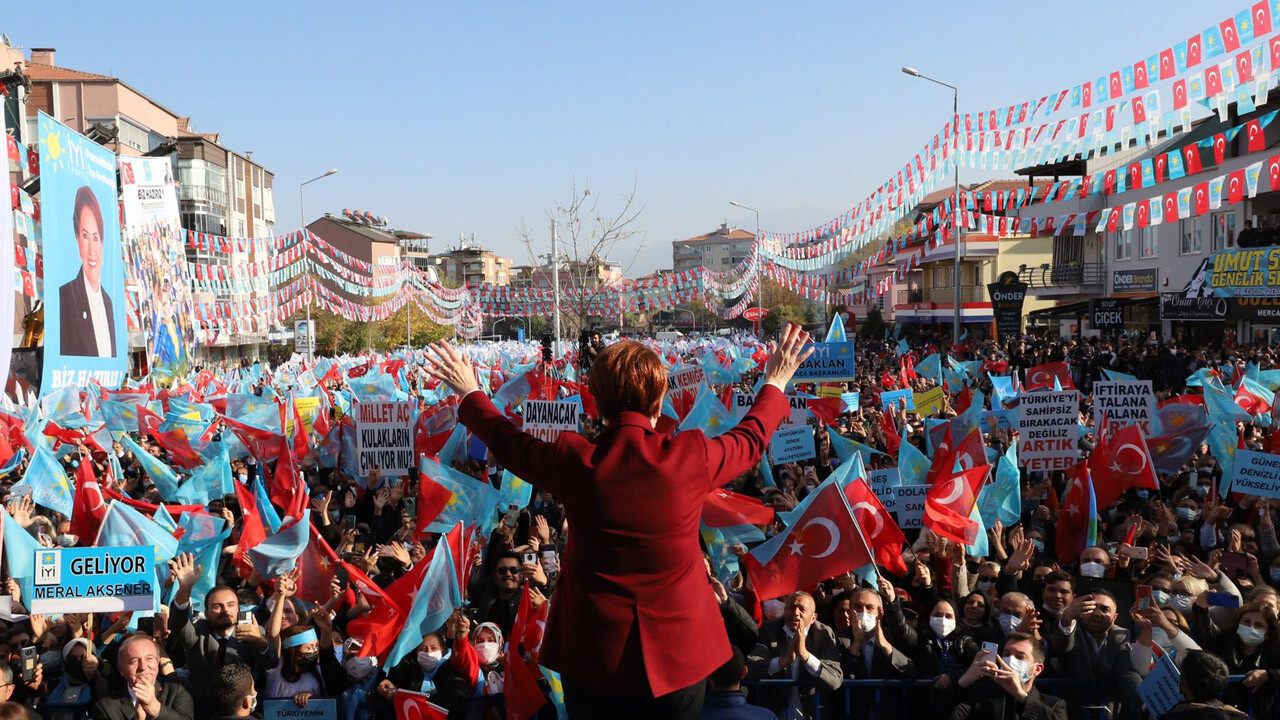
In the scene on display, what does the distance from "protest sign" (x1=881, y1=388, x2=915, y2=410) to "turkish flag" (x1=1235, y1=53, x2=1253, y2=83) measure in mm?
5525

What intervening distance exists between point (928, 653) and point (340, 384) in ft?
57.9

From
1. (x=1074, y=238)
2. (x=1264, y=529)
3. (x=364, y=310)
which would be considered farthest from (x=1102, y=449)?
(x=364, y=310)

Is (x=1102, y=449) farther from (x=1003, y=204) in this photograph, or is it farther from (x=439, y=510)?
(x=1003, y=204)

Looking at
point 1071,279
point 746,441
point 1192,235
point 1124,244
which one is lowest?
point 746,441

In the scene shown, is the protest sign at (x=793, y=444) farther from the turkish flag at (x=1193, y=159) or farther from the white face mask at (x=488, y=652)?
the turkish flag at (x=1193, y=159)

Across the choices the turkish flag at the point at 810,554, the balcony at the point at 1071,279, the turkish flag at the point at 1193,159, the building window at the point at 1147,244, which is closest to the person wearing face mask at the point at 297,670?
the turkish flag at the point at 810,554

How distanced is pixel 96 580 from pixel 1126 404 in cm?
956

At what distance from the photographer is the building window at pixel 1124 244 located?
3909 centimetres

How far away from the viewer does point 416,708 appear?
548cm

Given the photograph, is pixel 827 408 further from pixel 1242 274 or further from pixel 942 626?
pixel 1242 274

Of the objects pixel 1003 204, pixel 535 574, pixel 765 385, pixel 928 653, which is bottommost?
pixel 928 653

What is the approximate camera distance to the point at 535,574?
5.65 metres

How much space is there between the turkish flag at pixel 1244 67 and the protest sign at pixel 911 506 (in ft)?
26.4

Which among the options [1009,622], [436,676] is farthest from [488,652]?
[1009,622]
